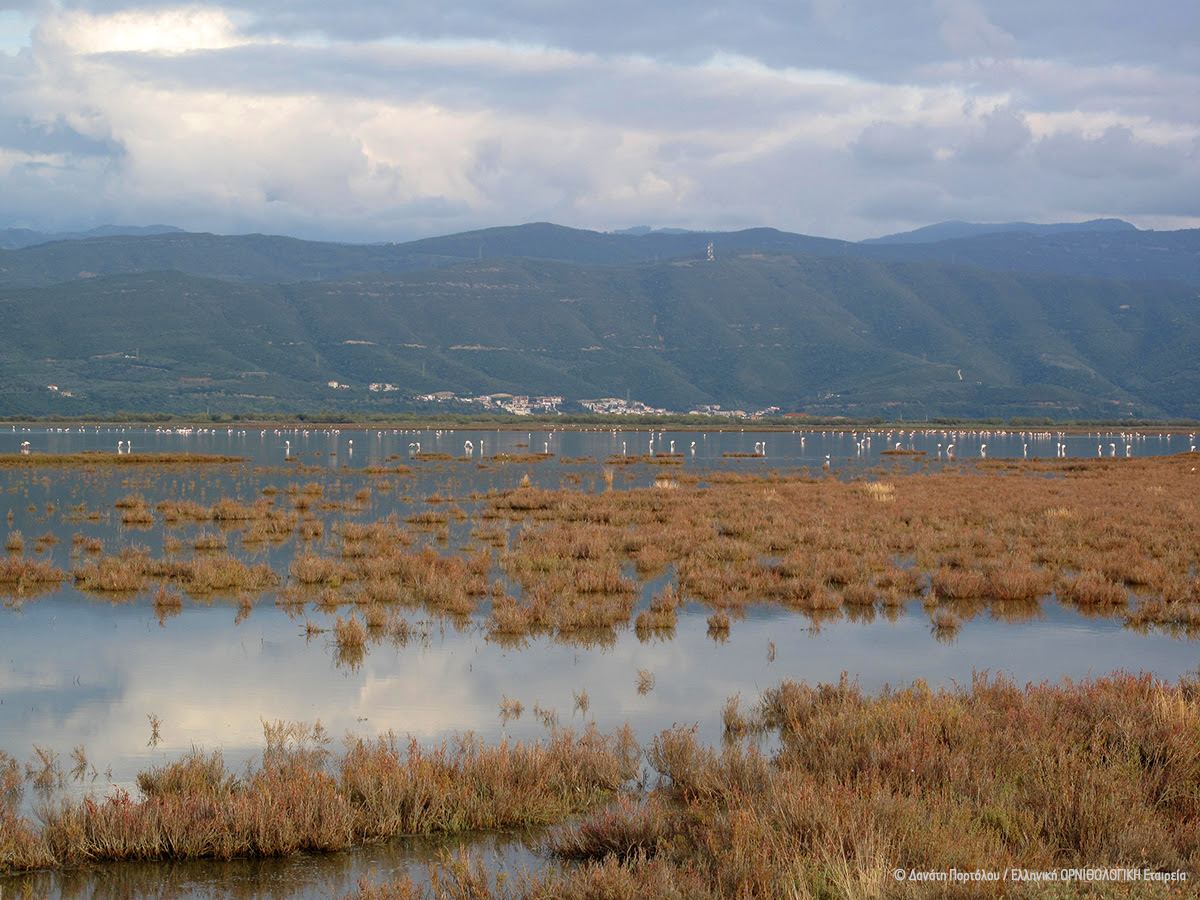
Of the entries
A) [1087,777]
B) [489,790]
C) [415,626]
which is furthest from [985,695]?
[415,626]

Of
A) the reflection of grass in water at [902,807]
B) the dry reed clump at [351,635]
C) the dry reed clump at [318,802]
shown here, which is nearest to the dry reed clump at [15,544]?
the dry reed clump at [351,635]

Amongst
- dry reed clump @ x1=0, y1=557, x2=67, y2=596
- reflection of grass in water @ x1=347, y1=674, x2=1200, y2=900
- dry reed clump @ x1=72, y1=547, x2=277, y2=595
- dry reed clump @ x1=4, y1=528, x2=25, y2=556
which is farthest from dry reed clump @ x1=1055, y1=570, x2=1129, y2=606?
dry reed clump @ x1=4, y1=528, x2=25, y2=556

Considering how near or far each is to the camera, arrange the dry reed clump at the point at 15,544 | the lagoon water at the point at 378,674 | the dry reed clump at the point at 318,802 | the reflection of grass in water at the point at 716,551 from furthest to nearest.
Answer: the dry reed clump at the point at 15,544, the reflection of grass in water at the point at 716,551, the lagoon water at the point at 378,674, the dry reed clump at the point at 318,802

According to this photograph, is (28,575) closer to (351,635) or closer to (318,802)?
(351,635)

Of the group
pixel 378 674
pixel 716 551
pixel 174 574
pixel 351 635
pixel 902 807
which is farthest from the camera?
pixel 716 551

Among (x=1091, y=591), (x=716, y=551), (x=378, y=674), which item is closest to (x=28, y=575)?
(x=378, y=674)

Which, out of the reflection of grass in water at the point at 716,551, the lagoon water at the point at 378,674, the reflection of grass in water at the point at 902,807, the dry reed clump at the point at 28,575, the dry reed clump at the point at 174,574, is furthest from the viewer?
the dry reed clump at the point at 28,575

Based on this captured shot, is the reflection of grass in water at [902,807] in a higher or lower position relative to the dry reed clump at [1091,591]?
higher

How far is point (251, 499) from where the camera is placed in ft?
114

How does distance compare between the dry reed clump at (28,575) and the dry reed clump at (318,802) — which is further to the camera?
the dry reed clump at (28,575)

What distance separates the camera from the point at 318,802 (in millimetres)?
7254

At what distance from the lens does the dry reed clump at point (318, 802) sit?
702 centimetres

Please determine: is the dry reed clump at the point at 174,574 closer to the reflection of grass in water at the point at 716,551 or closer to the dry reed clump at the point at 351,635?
the reflection of grass in water at the point at 716,551

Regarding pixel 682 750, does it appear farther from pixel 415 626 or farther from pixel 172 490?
pixel 172 490
